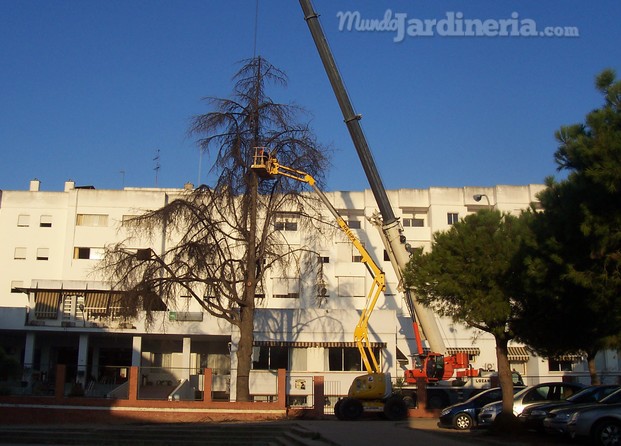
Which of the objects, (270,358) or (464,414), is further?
(270,358)

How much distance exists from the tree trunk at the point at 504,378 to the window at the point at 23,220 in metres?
45.2

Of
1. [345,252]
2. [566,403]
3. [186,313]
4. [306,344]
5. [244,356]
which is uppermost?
[345,252]

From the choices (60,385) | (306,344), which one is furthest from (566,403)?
(306,344)

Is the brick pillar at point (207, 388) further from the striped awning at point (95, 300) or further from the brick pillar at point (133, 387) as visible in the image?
the striped awning at point (95, 300)

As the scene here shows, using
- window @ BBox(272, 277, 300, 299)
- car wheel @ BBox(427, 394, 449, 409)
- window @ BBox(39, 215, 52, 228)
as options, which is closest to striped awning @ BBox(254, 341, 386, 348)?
car wheel @ BBox(427, 394, 449, 409)

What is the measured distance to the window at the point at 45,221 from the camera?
5625 cm

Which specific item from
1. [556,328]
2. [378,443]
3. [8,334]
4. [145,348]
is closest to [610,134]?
[556,328]

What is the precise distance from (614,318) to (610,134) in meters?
5.39

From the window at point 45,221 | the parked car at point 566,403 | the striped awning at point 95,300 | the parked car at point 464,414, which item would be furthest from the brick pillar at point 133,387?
the window at point 45,221

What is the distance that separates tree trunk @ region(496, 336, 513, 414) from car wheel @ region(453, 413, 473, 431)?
9.76 ft

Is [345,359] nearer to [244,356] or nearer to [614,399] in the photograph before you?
[244,356]

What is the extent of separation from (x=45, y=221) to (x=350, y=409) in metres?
37.2

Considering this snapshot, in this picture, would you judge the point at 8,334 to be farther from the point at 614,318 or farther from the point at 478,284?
the point at 614,318

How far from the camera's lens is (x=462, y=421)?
2330cm
